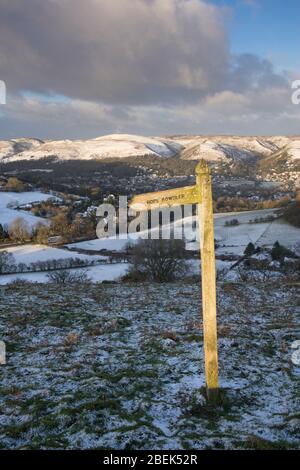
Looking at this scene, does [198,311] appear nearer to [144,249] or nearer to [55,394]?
[55,394]

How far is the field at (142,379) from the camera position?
7.24m

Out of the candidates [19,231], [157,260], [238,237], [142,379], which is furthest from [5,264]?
[142,379]

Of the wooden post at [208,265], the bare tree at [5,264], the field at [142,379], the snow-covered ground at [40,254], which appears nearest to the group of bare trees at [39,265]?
the bare tree at [5,264]

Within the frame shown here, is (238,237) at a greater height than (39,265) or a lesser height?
greater

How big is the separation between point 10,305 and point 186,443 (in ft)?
40.7

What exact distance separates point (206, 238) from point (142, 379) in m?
4.20

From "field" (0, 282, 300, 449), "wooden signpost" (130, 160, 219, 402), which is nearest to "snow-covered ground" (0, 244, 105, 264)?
"field" (0, 282, 300, 449)

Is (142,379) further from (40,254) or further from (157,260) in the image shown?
(40,254)

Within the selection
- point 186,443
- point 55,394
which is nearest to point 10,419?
point 55,394

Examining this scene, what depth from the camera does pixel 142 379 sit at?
9.57 m

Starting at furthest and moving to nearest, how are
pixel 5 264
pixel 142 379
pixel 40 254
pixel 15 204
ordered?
pixel 15 204, pixel 40 254, pixel 5 264, pixel 142 379

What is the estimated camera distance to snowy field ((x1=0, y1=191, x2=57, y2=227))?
151800 millimetres

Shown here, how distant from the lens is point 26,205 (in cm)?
17838
